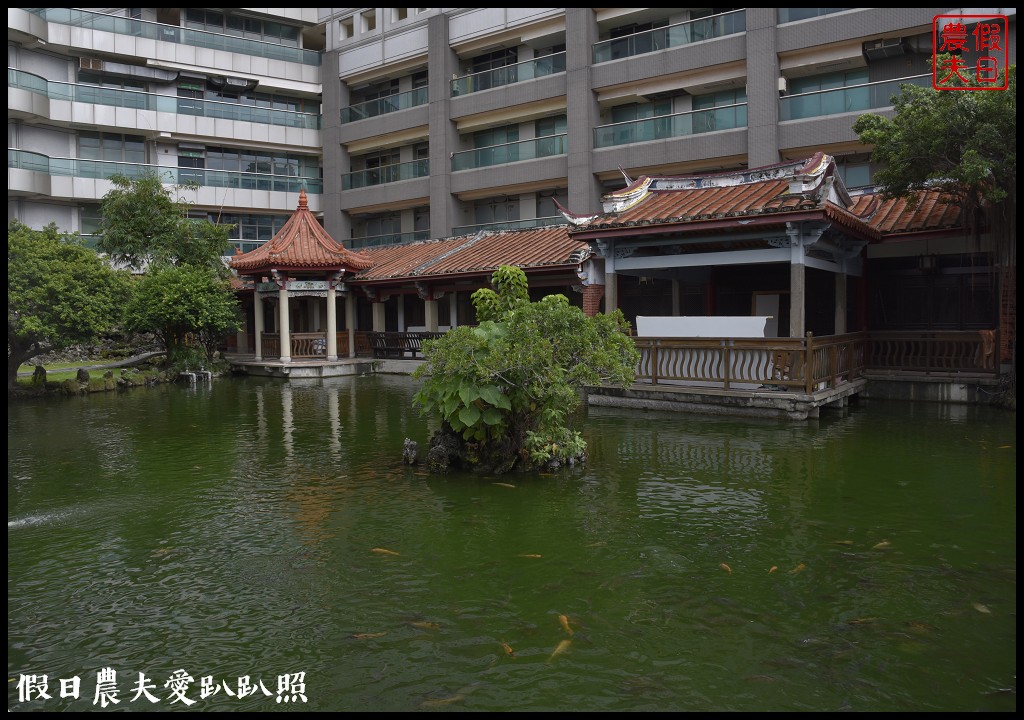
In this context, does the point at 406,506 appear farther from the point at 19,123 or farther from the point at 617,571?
the point at 19,123

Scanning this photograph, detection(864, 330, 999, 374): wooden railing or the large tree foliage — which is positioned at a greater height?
the large tree foliage

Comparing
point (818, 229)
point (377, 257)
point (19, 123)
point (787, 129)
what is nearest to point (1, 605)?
point (818, 229)

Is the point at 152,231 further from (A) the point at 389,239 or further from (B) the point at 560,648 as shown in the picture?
(B) the point at 560,648

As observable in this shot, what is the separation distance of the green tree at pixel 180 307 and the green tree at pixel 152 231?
165 cm

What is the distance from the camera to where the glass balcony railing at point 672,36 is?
22.9 meters

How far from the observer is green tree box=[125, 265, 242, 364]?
2114 centimetres

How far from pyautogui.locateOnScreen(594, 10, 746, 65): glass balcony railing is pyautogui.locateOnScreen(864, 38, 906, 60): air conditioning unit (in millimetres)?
3590

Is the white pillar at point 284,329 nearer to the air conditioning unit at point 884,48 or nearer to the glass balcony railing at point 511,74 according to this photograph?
the glass balcony railing at point 511,74

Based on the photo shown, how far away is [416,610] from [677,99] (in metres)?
23.1

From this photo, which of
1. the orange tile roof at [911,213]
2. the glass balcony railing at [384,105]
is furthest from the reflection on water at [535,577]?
the glass balcony railing at [384,105]

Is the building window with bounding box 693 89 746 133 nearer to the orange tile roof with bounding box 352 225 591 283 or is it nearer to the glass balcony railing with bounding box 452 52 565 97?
the orange tile roof with bounding box 352 225 591 283

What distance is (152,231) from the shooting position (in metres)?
24.3

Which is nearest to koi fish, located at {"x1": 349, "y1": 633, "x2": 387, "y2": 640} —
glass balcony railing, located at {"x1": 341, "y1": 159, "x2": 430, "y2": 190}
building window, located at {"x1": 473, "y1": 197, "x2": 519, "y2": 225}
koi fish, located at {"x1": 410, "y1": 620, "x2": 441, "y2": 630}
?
koi fish, located at {"x1": 410, "y1": 620, "x2": 441, "y2": 630}

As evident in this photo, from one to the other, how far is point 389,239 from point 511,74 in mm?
8778
